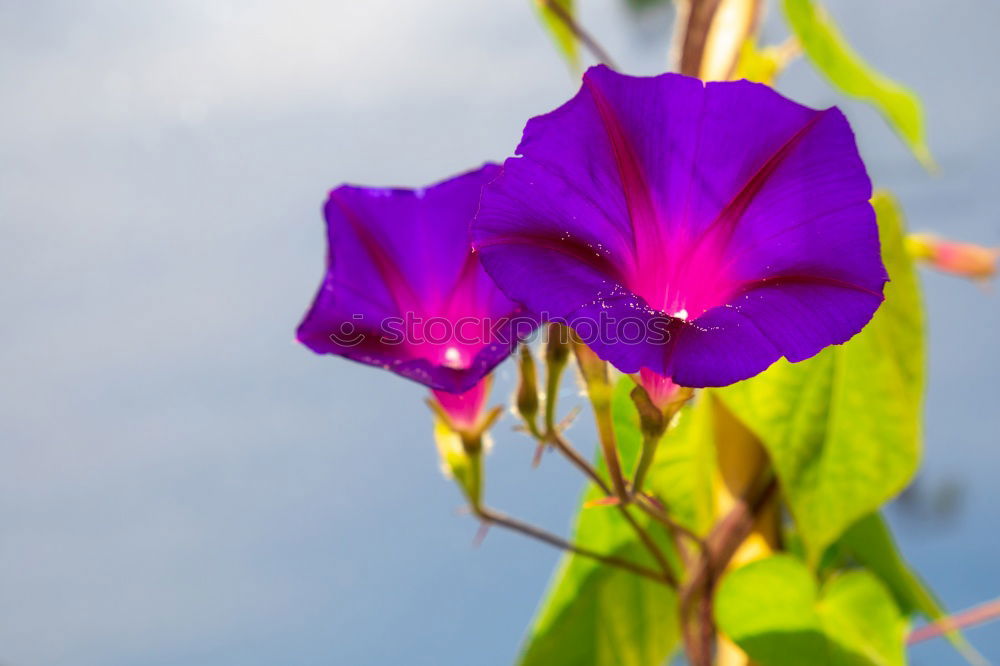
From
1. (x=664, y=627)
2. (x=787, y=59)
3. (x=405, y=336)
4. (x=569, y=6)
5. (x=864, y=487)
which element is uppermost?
(x=569, y=6)

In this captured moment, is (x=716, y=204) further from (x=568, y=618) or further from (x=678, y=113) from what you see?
(x=568, y=618)

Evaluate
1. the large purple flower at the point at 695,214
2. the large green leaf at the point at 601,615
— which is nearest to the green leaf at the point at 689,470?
the large green leaf at the point at 601,615

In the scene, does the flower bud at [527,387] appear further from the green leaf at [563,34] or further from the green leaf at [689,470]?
the green leaf at [563,34]

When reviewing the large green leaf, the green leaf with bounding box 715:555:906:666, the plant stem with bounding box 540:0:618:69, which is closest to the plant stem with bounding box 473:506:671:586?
the green leaf with bounding box 715:555:906:666

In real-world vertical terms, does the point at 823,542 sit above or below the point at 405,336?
below

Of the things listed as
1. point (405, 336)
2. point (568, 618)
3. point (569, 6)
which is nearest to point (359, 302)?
point (405, 336)

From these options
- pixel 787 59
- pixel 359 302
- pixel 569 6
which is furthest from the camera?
pixel 569 6

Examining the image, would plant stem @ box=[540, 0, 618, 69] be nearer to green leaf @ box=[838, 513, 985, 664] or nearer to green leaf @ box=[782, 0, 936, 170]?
green leaf @ box=[782, 0, 936, 170]
